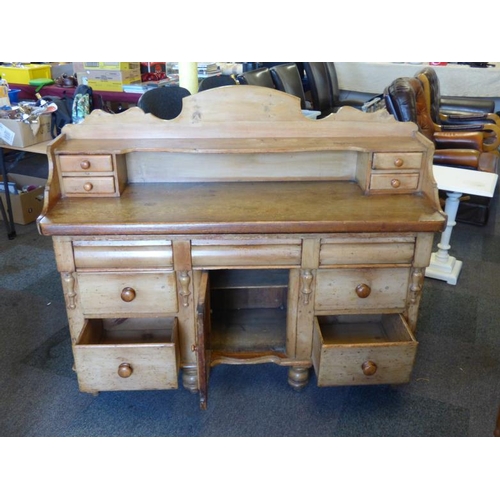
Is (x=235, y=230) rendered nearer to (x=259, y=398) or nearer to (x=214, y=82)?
(x=259, y=398)

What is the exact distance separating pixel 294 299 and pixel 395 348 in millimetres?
356

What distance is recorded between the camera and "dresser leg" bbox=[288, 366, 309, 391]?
5.88 ft

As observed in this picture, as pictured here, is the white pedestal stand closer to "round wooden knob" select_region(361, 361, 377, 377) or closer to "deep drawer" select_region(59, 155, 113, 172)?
"round wooden knob" select_region(361, 361, 377, 377)

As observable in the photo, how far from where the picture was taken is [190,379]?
178 centimetres

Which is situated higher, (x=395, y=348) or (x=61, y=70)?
(x=61, y=70)

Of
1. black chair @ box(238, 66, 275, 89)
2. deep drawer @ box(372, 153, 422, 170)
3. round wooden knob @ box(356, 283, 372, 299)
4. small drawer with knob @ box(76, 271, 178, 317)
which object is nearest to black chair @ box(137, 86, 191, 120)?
black chair @ box(238, 66, 275, 89)

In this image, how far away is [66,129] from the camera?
1.72m

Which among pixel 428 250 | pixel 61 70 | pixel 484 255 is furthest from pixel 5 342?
pixel 61 70

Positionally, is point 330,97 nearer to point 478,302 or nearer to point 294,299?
point 478,302

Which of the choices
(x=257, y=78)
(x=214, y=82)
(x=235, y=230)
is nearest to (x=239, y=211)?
(x=235, y=230)

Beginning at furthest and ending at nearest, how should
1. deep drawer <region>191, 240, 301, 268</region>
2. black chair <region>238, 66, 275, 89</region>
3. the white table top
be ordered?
black chair <region>238, 66, 275, 89</region> → the white table top → deep drawer <region>191, 240, 301, 268</region>

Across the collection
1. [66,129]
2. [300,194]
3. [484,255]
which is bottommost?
[484,255]

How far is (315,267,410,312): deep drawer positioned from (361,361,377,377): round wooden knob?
7.0 inches

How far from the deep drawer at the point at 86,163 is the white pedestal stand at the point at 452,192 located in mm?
1547
